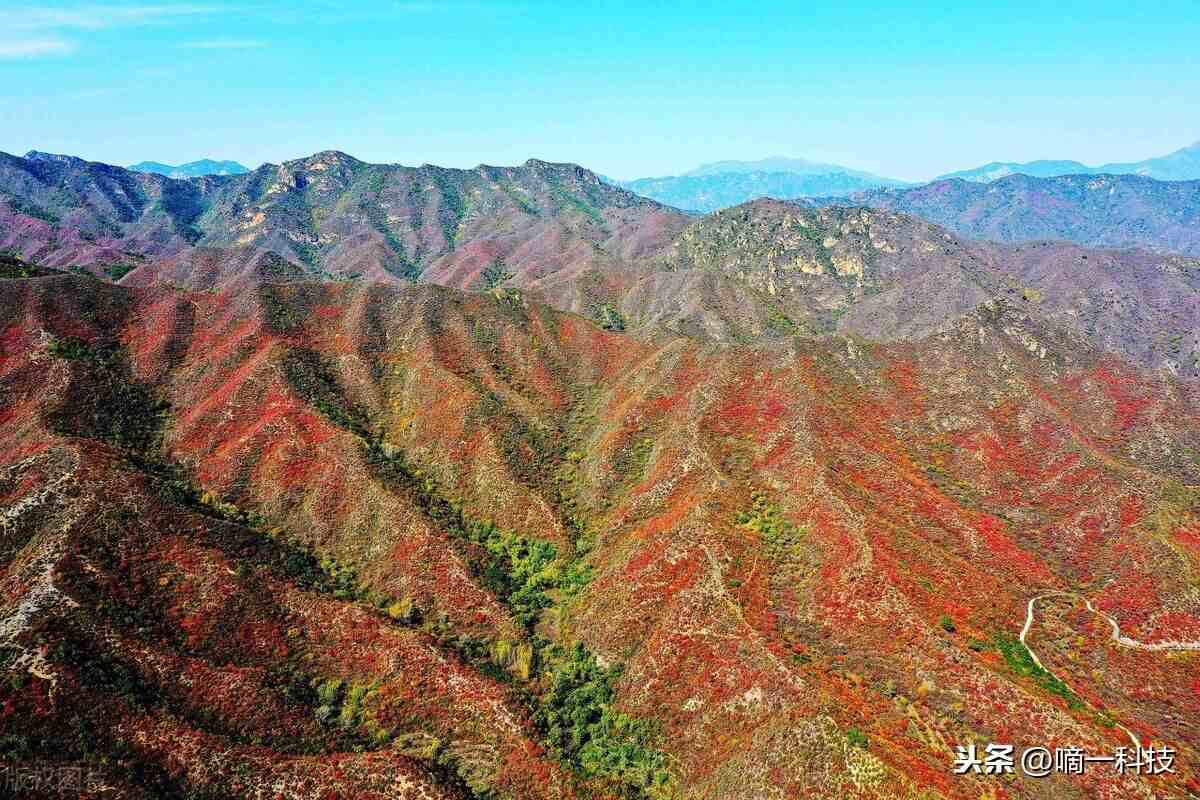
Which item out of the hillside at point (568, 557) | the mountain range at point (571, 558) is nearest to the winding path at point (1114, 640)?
the mountain range at point (571, 558)

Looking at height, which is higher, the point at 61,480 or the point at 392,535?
the point at 61,480

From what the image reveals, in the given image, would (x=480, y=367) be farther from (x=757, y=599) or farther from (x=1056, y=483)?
(x=1056, y=483)

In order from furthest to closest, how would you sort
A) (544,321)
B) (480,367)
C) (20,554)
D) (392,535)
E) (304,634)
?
(544,321) → (480,367) → (392,535) → (304,634) → (20,554)

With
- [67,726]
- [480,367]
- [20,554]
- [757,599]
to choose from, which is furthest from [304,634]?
[480,367]

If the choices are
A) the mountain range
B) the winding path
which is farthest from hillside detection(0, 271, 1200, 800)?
the winding path

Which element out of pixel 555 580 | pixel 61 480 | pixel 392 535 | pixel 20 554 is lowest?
pixel 555 580

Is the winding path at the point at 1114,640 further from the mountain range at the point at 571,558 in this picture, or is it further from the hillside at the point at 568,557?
the hillside at the point at 568,557
